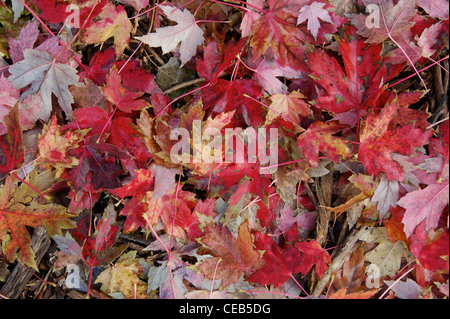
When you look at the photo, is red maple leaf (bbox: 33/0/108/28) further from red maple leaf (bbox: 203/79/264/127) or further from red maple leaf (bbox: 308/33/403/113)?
red maple leaf (bbox: 308/33/403/113)

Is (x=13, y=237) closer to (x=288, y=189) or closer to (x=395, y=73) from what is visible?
(x=288, y=189)

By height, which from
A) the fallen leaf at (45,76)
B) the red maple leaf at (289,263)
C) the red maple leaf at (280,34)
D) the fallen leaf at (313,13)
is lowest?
the red maple leaf at (289,263)

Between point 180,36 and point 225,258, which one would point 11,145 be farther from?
point 225,258

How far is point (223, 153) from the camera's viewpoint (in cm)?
98

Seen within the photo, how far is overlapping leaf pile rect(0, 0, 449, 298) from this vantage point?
997 millimetres

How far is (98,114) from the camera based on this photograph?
3.41ft

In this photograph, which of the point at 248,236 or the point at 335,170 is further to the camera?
the point at 335,170

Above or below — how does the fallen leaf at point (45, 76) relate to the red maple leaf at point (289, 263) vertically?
above

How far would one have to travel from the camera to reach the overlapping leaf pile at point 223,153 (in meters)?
1.00

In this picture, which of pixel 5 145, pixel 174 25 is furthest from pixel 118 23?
pixel 5 145

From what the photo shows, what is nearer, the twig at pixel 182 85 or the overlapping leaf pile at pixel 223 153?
the overlapping leaf pile at pixel 223 153

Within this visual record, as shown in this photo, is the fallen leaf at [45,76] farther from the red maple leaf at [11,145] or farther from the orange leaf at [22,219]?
the orange leaf at [22,219]

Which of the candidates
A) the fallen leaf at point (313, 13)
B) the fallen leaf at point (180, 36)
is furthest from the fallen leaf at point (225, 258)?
the fallen leaf at point (313, 13)

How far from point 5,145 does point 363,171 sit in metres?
1.06
